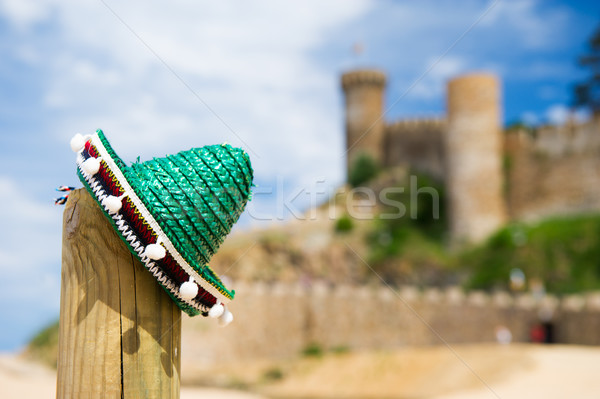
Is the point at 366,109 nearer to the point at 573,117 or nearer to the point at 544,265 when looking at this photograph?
the point at 573,117

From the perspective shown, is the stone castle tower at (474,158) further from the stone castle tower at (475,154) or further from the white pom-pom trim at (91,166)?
the white pom-pom trim at (91,166)

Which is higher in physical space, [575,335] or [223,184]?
[575,335]

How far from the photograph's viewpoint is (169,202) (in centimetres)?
226

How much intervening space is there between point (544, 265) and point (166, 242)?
81.6 ft

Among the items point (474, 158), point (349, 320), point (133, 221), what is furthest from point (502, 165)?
point (133, 221)

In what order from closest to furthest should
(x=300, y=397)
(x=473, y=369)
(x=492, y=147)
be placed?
1. (x=473, y=369)
2. (x=300, y=397)
3. (x=492, y=147)

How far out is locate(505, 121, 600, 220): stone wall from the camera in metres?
29.3

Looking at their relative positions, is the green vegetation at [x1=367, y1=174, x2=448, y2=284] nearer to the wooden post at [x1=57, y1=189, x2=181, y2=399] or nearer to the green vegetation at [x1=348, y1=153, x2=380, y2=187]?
the green vegetation at [x1=348, y1=153, x2=380, y2=187]

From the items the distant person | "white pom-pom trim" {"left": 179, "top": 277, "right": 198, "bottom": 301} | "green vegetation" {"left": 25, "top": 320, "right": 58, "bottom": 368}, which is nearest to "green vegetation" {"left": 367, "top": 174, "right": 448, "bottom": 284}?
the distant person

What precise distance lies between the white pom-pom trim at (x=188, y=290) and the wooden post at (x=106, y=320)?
9 centimetres

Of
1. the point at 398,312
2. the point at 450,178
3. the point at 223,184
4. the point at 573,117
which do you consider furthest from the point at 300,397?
the point at 223,184

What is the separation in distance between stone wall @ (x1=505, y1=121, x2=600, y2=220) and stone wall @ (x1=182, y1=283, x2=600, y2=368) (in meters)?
7.75

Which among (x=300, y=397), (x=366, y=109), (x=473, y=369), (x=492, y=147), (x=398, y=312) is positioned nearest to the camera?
(x=473, y=369)

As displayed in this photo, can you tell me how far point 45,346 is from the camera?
24219 mm
